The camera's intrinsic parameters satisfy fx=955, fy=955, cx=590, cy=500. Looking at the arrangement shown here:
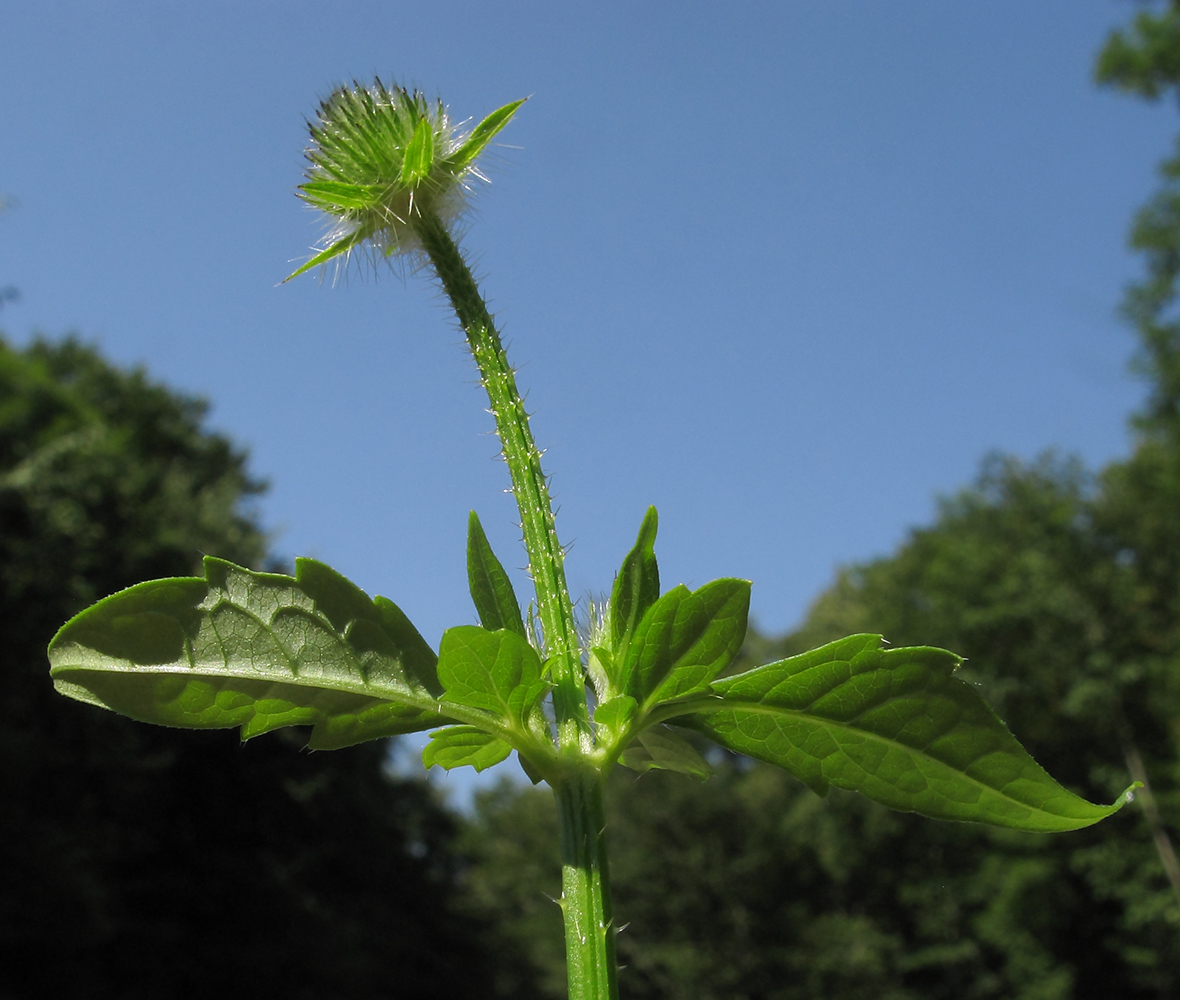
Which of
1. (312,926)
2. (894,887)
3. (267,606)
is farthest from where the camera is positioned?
(894,887)

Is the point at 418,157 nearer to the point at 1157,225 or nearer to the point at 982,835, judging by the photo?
the point at 1157,225

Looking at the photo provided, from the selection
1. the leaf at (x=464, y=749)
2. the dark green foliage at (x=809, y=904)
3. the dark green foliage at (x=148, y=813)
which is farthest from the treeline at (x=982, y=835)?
the leaf at (x=464, y=749)

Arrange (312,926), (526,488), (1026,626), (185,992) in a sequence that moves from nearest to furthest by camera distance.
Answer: (526,488) < (185,992) < (312,926) < (1026,626)

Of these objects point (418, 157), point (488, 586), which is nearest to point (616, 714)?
point (488, 586)

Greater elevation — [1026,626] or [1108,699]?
[1026,626]

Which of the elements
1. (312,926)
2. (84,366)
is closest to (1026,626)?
(312,926)

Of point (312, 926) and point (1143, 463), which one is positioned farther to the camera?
point (1143, 463)

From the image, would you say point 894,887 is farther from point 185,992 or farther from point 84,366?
point 84,366

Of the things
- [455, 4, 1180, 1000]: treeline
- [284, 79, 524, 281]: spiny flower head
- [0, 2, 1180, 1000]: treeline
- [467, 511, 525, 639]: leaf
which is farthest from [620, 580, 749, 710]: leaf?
[455, 4, 1180, 1000]: treeline
